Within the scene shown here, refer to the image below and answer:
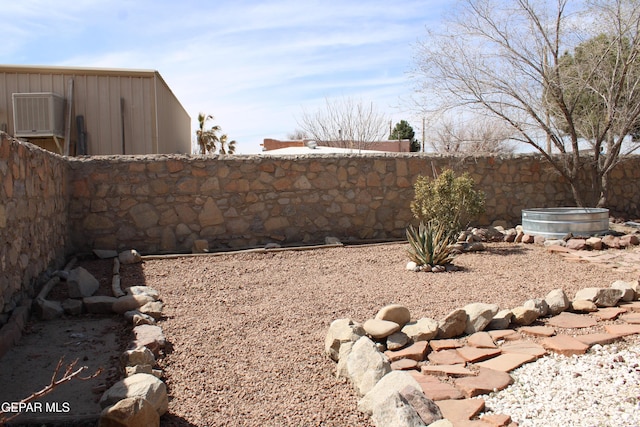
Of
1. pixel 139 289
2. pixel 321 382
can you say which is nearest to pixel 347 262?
pixel 139 289

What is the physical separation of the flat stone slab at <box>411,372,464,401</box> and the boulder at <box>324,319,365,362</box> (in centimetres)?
60

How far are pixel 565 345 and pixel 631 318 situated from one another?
1.12 meters

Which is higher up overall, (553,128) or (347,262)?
(553,128)

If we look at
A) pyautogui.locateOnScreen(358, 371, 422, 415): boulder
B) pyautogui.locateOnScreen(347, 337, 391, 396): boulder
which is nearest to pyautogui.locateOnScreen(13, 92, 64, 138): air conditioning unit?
pyautogui.locateOnScreen(347, 337, 391, 396): boulder

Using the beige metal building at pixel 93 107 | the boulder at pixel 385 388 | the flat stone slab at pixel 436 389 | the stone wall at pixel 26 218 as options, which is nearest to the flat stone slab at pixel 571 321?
the flat stone slab at pixel 436 389

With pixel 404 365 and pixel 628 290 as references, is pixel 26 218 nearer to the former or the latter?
pixel 404 365

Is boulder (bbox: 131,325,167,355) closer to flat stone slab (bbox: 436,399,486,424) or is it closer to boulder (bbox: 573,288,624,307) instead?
flat stone slab (bbox: 436,399,486,424)

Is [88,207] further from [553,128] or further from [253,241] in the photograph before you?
[553,128]

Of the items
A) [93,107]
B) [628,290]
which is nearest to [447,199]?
[628,290]

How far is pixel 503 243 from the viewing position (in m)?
9.16

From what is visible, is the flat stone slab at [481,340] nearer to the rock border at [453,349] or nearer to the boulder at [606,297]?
the rock border at [453,349]

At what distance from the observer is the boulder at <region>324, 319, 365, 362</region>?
397 centimetres

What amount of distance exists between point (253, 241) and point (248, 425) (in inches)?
236

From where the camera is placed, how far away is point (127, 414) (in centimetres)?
276
